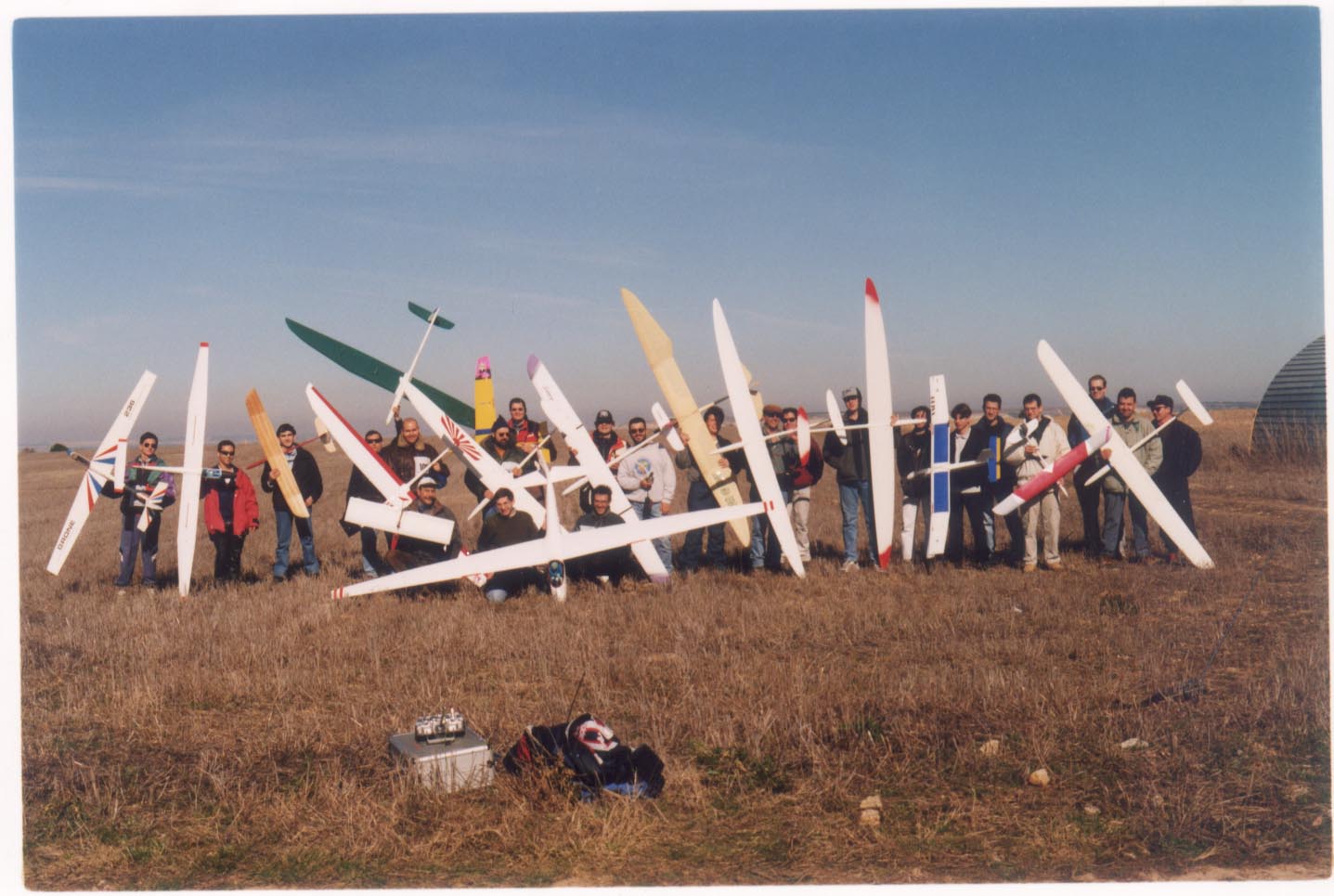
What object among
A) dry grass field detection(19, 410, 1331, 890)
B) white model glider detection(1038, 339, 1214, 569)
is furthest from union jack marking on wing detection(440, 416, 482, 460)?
white model glider detection(1038, 339, 1214, 569)

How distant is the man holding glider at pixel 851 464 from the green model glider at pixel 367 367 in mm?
4543

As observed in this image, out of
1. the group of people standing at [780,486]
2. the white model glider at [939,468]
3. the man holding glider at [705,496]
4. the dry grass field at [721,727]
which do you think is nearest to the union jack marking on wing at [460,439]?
the group of people standing at [780,486]

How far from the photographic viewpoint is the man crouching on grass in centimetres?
934

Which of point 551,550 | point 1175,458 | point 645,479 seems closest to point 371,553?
point 551,550

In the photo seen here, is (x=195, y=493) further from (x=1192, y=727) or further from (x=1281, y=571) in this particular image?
(x=1281, y=571)

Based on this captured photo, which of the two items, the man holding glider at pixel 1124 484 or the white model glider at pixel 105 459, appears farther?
the man holding glider at pixel 1124 484

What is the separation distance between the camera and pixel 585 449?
9.73 meters

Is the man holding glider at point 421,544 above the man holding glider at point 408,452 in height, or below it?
below

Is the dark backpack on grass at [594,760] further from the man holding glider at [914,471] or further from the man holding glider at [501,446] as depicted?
the man holding glider at [914,471]

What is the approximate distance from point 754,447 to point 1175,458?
4539 millimetres

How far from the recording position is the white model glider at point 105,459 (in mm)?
9367

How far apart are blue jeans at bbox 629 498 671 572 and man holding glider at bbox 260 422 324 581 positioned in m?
3.79

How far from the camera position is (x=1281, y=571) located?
9562 mm

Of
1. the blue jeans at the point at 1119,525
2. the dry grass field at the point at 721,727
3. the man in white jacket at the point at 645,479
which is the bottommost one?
the dry grass field at the point at 721,727
